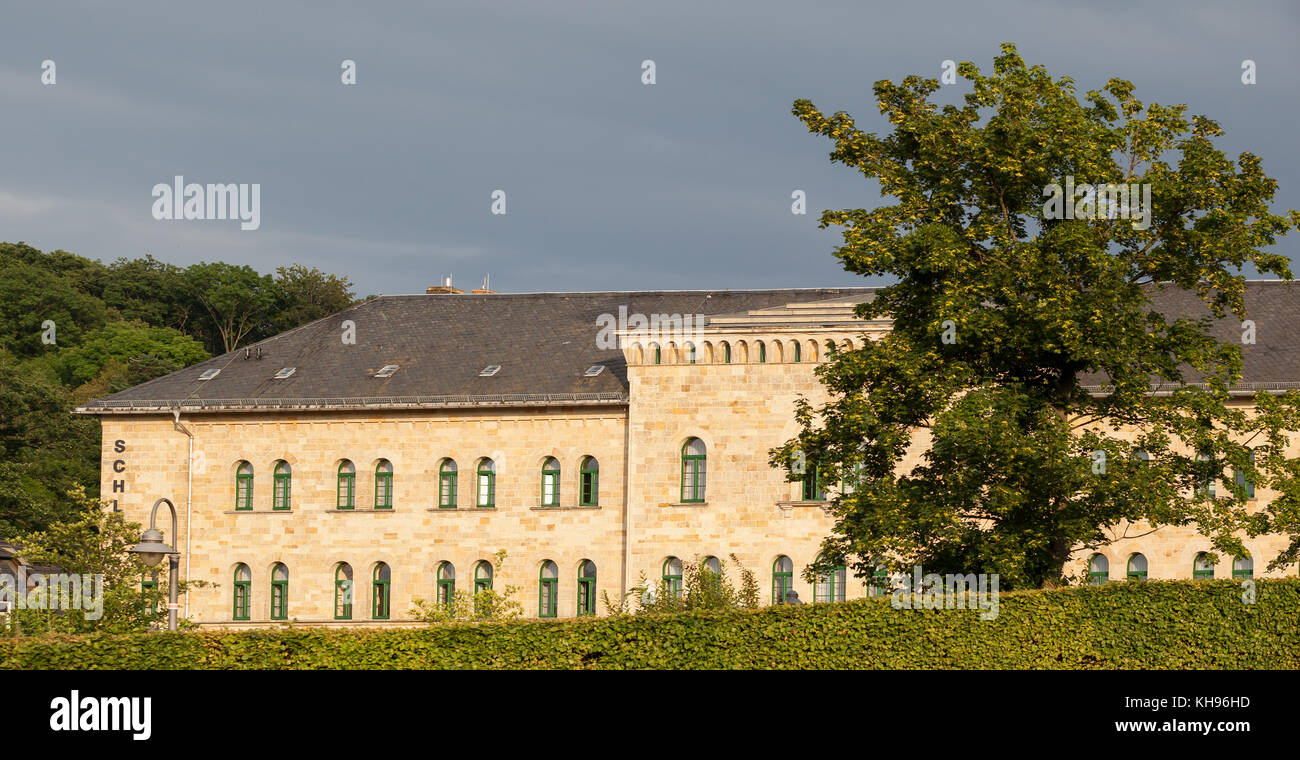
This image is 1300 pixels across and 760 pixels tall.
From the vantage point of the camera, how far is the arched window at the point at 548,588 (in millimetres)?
52938

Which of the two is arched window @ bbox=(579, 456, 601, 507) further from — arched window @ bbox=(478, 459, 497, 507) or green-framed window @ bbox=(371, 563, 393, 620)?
green-framed window @ bbox=(371, 563, 393, 620)

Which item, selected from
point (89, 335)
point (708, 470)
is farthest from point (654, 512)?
point (89, 335)

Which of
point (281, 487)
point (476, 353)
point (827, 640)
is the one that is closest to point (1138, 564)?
point (476, 353)

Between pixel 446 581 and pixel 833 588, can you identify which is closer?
pixel 833 588

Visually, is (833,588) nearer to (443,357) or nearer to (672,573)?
(672,573)

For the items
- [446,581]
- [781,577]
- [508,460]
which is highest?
[508,460]

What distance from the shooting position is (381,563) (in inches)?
2142

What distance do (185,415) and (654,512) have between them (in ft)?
49.9

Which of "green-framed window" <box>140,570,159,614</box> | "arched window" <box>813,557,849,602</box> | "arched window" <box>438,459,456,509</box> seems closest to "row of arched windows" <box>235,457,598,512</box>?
"arched window" <box>438,459,456,509</box>

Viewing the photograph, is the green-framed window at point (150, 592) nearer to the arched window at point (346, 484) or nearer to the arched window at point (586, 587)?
the arched window at point (346, 484)

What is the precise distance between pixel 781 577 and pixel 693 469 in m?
4.04

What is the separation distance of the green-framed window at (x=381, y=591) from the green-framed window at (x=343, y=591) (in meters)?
0.73

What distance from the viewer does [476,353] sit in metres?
57.1
